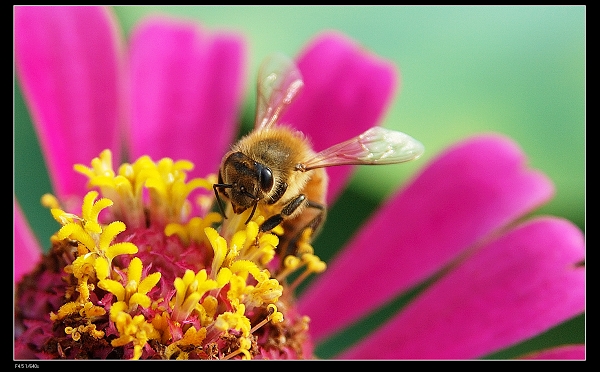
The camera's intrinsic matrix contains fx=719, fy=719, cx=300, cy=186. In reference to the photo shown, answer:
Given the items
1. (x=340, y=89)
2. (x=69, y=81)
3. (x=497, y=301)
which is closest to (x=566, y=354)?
(x=497, y=301)

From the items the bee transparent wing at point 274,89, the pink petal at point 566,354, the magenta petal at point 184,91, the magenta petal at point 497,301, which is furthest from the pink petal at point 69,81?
the pink petal at point 566,354

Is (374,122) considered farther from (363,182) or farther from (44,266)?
(44,266)

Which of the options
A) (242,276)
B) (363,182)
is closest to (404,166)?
(363,182)

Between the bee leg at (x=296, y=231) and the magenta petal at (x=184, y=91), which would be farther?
the magenta petal at (x=184, y=91)

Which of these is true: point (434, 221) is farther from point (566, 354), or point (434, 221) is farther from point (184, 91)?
point (184, 91)

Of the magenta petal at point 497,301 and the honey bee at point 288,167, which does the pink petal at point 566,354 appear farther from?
the honey bee at point 288,167
